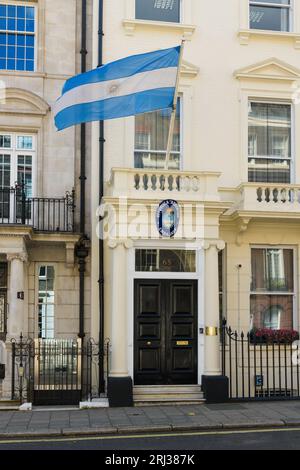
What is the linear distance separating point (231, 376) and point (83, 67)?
8.34 meters

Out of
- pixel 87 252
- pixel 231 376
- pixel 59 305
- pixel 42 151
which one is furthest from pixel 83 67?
pixel 231 376

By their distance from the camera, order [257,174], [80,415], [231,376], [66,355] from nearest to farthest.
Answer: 1. [80,415]
2. [66,355]
3. [231,376]
4. [257,174]

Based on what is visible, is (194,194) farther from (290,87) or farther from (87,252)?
(290,87)

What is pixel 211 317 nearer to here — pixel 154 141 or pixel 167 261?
pixel 167 261

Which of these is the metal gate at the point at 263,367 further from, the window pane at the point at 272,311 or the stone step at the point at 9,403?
the stone step at the point at 9,403

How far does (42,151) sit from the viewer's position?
16234 millimetres

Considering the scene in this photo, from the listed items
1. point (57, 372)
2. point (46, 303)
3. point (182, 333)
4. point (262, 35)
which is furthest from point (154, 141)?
point (57, 372)

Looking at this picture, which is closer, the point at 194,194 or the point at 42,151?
the point at 194,194

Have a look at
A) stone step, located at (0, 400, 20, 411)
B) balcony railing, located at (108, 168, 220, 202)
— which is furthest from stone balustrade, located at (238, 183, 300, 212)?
stone step, located at (0, 400, 20, 411)

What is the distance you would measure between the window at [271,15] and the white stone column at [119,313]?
7417 mm

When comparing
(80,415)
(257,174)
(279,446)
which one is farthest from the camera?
(257,174)

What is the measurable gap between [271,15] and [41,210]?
8066 mm

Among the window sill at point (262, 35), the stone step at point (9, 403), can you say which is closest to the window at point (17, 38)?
the window sill at point (262, 35)

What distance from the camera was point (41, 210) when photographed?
1592cm
